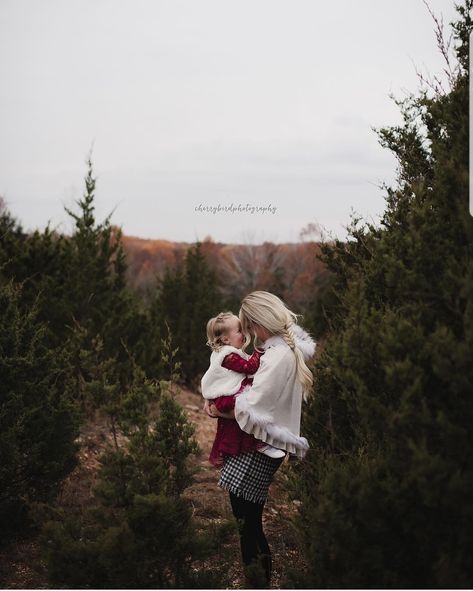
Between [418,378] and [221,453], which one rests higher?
[418,378]

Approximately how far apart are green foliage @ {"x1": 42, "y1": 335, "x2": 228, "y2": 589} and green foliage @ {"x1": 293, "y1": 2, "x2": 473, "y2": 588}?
2.34ft

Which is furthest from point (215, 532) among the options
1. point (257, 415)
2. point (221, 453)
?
point (257, 415)

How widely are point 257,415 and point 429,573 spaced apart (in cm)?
127

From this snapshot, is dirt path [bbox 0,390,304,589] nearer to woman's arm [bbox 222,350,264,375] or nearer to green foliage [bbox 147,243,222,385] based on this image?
woman's arm [bbox 222,350,264,375]

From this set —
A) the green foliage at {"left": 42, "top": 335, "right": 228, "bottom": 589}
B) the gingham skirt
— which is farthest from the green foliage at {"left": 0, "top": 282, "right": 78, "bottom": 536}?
the gingham skirt

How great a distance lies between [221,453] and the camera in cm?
383

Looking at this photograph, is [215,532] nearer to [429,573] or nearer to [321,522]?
[321,522]

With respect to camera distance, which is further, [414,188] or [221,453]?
[221,453]

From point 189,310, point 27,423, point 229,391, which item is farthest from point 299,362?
point 189,310

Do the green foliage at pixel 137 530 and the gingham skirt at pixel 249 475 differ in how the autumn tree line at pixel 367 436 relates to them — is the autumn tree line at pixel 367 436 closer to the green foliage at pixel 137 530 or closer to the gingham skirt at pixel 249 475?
the green foliage at pixel 137 530

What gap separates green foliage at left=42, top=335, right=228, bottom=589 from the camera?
318 centimetres

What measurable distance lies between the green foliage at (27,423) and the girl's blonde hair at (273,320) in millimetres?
2173

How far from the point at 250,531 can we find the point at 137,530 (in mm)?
819

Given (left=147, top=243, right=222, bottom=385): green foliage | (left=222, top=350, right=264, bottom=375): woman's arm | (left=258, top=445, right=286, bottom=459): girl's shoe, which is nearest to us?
(left=258, top=445, right=286, bottom=459): girl's shoe
